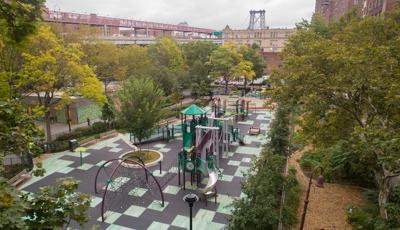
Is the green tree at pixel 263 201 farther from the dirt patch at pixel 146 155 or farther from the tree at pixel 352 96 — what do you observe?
the dirt patch at pixel 146 155

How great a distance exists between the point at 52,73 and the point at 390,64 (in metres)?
18.2

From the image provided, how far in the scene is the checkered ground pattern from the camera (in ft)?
37.8

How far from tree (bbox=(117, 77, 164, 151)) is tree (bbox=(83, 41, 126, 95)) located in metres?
18.0

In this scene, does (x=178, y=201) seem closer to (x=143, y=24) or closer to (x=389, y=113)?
(x=389, y=113)

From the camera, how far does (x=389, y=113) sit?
9.41 meters

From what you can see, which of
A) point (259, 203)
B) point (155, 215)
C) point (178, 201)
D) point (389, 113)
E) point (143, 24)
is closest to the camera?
point (259, 203)

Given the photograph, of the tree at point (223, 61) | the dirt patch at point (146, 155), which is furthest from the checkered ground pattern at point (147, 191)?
the tree at point (223, 61)

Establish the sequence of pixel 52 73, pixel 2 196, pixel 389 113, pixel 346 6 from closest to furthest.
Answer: pixel 2 196 < pixel 389 113 < pixel 52 73 < pixel 346 6

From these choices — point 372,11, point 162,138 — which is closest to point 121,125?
point 162,138

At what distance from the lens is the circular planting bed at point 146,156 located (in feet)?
55.9

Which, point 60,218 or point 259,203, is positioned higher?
point 60,218

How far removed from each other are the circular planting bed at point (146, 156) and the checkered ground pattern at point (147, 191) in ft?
1.46

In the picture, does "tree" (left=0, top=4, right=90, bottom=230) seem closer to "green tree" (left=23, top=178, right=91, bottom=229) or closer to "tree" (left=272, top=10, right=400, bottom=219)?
"green tree" (left=23, top=178, right=91, bottom=229)

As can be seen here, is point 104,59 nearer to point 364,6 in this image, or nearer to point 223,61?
point 223,61
